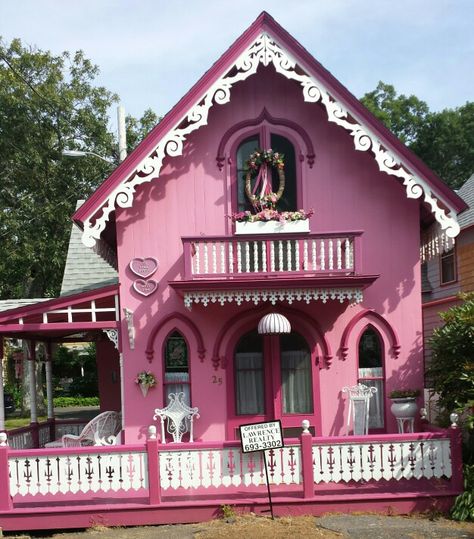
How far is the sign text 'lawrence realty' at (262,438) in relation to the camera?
935 centimetres

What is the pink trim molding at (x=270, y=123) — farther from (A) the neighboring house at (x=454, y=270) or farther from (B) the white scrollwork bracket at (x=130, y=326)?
(A) the neighboring house at (x=454, y=270)

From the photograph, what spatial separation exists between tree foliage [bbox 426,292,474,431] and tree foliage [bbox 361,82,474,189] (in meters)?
39.2

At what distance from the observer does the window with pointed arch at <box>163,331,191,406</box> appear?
477 inches

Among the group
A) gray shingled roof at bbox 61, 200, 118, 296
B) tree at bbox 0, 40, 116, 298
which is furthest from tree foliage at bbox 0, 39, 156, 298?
gray shingled roof at bbox 61, 200, 118, 296

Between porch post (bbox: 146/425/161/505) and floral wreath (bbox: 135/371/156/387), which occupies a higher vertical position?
floral wreath (bbox: 135/371/156/387)

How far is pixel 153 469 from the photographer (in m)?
9.60

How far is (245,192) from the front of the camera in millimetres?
12391

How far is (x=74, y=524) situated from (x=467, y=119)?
44.8 metres

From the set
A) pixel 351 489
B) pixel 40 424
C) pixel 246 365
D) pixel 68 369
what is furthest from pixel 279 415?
pixel 68 369

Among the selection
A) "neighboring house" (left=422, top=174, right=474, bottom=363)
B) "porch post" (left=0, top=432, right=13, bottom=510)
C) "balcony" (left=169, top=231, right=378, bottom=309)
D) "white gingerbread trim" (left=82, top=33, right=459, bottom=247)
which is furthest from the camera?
"neighboring house" (left=422, top=174, right=474, bottom=363)

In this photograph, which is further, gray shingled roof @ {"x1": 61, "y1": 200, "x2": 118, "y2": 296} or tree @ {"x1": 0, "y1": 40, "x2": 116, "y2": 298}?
tree @ {"x1": 0, "y1": 40, "x2": 116, "y2": 298}

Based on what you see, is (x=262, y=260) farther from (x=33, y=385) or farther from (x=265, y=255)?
(x=33, y=385)

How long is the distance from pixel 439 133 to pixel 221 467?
4292 cm

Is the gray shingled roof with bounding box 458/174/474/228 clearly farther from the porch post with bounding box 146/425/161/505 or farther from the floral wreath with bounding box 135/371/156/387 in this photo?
the porch post with bounding box 146/425/161/505
